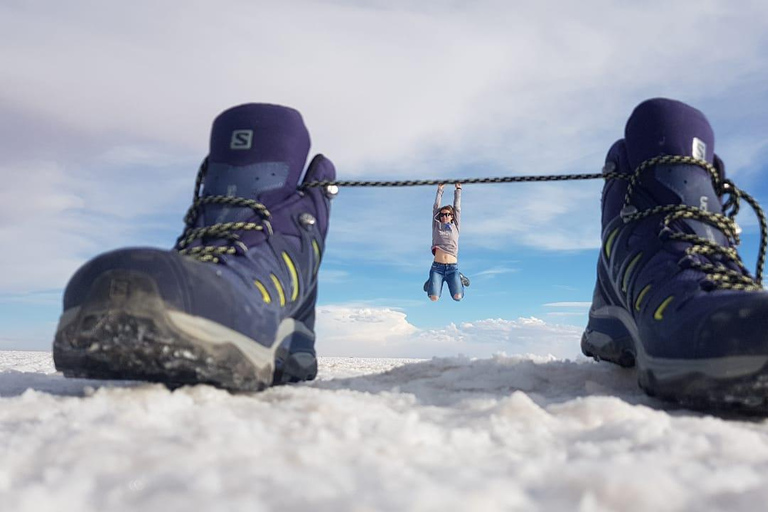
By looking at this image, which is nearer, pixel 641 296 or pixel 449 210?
pixel 641 296

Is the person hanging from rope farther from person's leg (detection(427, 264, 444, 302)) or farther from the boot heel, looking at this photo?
the boot heel

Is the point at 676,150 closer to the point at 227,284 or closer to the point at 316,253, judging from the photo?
the point at 316,253

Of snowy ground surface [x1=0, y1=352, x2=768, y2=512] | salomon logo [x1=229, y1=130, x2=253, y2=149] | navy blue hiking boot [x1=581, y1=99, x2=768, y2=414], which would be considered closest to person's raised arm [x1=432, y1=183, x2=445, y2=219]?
navy blue hiking boot [x1=581, y1=99, x2=768, y2=414]

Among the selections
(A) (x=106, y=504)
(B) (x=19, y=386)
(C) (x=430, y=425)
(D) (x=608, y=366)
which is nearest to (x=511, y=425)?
(C) (x=430, y=425)

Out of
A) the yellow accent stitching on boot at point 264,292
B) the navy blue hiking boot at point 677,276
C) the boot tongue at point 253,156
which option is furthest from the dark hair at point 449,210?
the yellow accent stitching on boot at point 264,292

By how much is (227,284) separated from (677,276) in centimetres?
121

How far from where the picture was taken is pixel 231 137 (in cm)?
188

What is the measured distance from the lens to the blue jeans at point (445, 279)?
26.1 ft

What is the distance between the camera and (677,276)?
1.66 metres

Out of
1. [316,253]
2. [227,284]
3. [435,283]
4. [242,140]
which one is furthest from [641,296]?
[435,283]

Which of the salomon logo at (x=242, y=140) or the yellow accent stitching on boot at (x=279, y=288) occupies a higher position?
the salomon logo at (x=242, y=140)

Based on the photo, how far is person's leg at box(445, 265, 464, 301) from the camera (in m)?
7.96

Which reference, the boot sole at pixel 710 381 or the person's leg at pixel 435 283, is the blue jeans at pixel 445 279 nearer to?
the person's leg at pixel 435 283

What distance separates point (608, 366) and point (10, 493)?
6.27ft
